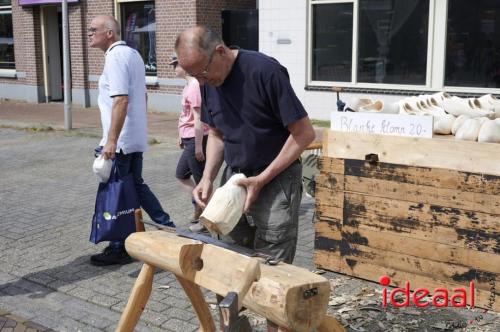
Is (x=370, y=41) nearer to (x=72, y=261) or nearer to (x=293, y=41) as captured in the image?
(x=293, y=41)

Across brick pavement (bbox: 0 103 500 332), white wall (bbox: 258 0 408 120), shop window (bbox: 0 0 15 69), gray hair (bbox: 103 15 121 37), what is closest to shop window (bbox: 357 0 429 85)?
white wall (bbox: 258 0 408 120)

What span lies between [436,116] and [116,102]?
7.56 feet

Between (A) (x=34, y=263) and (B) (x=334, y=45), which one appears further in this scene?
(B) (x=334, y=45)

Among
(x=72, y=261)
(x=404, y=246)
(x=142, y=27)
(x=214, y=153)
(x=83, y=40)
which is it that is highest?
(x=142, y=27)

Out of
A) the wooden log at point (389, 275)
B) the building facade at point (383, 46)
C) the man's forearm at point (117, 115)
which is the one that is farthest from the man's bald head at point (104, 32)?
the building facade at point (383, 46)

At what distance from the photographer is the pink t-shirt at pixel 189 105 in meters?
5.62

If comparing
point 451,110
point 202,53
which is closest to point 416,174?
point 451,110

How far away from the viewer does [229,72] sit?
10.2 feet

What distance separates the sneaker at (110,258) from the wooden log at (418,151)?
1.82 m

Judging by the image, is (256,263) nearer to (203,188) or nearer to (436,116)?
(203,188)

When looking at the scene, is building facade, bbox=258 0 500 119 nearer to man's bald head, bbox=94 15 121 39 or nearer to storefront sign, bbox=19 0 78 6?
storefront sign, bbox=19 0 78 6

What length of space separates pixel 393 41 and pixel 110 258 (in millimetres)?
8428

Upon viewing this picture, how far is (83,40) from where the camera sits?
54.7 ft

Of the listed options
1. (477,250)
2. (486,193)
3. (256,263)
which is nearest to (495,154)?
(486,193)
